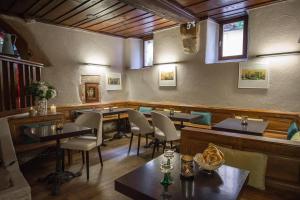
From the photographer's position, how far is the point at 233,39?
4.20 m

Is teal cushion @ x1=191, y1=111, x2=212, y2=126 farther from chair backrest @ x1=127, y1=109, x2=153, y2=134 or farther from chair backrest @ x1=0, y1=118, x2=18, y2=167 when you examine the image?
chair backrest @ x1=0, y1=118, x2=18, y2=167

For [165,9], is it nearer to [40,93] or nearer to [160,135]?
[160,135]

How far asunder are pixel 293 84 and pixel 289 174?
7.26ft

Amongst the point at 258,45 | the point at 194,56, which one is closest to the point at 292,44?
the point at 258,45

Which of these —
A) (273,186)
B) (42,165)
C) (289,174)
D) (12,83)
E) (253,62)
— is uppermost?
(253,62)

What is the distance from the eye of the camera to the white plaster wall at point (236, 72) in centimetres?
339

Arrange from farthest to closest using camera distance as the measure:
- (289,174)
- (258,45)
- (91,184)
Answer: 1. (258,45)
2. (91,184)
3. (289,174)

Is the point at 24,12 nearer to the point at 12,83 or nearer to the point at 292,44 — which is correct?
the point at 12,83

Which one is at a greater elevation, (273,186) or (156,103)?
(156,103)

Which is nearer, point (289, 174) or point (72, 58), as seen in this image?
point (289, 174)

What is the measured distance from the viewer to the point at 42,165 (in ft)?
10.6

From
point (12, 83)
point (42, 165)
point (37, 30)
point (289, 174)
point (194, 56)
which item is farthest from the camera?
point (194, 56)

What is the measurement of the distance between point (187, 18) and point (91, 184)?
3387mm

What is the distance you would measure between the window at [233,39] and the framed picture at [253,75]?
35cm
